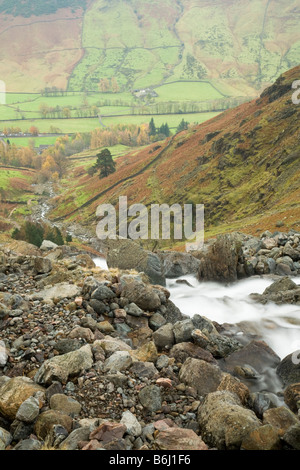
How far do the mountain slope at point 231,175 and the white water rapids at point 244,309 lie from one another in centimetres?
1595

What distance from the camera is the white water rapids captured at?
55.1ft

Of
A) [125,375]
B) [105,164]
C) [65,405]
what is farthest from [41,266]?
[105,164]

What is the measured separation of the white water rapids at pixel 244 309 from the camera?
16.8 m

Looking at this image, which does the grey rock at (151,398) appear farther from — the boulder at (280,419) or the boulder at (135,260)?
the boulder at (135,260)

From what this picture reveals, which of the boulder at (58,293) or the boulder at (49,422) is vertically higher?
the boulder at (58,293)

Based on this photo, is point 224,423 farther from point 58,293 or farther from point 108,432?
point 58,293

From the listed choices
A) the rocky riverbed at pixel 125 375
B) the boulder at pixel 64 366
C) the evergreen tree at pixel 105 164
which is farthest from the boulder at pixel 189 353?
the evergreen tree at pixel 105 164

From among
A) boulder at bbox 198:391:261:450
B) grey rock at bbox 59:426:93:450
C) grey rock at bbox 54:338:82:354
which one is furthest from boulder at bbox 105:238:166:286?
grey rock at bbox 59:426:93:450

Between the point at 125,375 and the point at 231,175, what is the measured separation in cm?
7094

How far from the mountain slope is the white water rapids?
16.0 meters

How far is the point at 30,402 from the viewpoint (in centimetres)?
803

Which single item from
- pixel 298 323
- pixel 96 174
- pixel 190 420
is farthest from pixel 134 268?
pixel 96 174

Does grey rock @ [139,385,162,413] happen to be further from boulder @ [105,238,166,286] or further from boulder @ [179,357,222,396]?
boulder @ [105,238,166,286]
